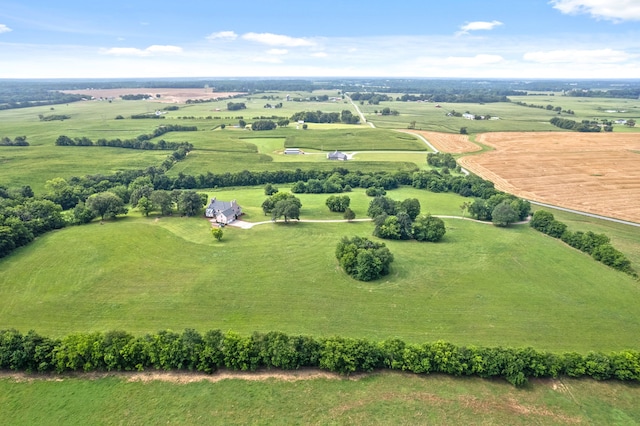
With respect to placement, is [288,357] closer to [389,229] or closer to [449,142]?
[389,229]

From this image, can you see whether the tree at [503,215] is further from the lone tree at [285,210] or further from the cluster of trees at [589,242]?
the lone tree at [285,210]

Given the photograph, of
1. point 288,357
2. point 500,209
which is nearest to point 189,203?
point 288,357

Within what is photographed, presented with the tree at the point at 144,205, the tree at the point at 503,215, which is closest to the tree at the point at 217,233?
the tree at the point at 144,205

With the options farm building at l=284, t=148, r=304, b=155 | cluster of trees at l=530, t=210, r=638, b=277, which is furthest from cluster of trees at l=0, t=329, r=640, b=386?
farm building at l=284, t=148, r=304, b=155

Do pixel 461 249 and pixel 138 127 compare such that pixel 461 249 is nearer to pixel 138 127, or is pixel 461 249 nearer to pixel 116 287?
pixel 116 287

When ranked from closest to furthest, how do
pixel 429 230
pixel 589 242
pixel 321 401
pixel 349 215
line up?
pixel 321 401 < pixel 589 242 < pixel 429 230 < pixel 349 215

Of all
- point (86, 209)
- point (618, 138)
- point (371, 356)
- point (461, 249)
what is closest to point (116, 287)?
point (86, 209)

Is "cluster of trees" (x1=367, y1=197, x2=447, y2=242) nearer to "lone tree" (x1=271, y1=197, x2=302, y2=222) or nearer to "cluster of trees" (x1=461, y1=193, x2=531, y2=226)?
"cluster of trees" (x1=461, y1=193, x2=531, y2=226)
